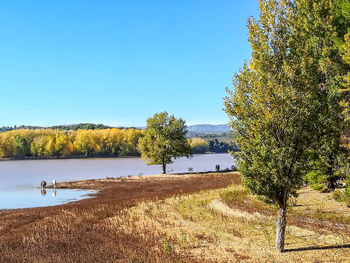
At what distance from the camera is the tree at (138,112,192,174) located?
6469cm

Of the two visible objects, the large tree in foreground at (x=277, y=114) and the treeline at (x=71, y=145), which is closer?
the large tree in foreground at (x=277, y=114)

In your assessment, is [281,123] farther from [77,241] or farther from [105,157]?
[105,157]

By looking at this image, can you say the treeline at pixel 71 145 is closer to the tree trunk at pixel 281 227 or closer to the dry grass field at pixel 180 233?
the dry grass field at pixel 180 233

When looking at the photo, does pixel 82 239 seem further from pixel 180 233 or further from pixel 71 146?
pixel 71 146

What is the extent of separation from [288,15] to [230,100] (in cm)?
448

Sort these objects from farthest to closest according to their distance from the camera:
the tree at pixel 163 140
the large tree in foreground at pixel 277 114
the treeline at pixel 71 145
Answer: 1. the treeline at pixel 71 145
2. the tree at pixel 163 140
3. the large tree in foreground at pixel 277 114

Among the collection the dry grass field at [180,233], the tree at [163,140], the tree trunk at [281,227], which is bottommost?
→ the dry grass field at [180,233]

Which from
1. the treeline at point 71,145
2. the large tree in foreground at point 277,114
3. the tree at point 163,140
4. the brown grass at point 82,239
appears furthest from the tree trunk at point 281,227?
the treeline at point 71,145

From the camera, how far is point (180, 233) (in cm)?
1730

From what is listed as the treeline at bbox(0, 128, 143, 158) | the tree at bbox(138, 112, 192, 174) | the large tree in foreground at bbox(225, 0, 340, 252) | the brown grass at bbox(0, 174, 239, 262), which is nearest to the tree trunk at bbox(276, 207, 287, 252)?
the large tree in foreground at bbox(225, 0, 340, 252)

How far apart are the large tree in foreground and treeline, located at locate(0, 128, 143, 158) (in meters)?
154

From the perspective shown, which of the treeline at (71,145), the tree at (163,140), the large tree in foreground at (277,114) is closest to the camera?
the large tree in foreground at (277,114)

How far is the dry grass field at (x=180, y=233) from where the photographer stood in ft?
44.2

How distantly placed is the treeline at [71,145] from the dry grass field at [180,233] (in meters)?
144
